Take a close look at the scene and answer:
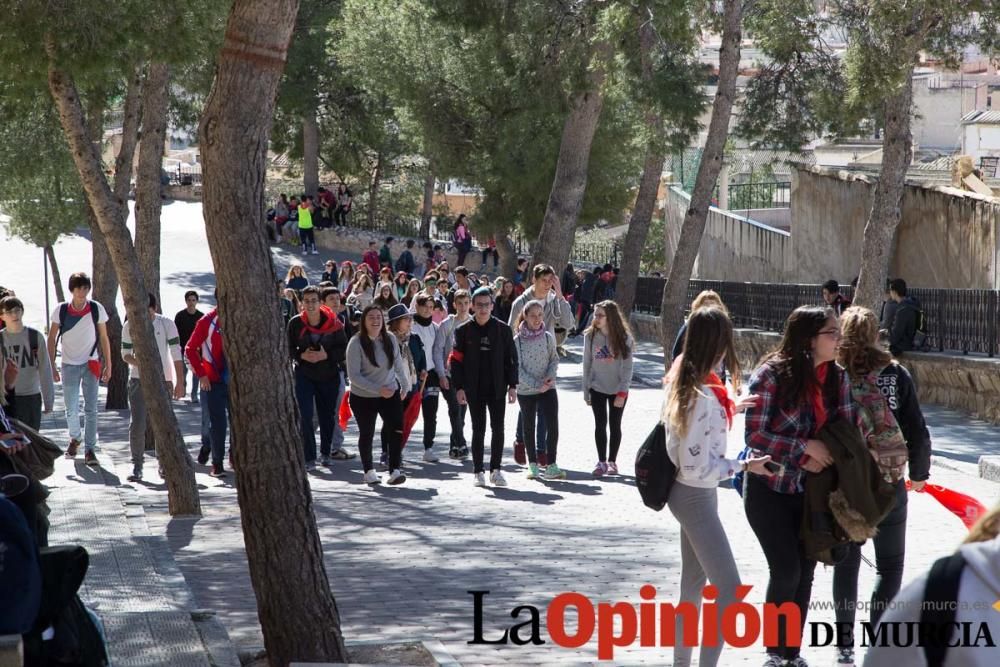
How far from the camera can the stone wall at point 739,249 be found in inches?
1161

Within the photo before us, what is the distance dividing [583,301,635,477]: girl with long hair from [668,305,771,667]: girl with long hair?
6.61m

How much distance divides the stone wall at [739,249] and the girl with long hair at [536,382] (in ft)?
53.7

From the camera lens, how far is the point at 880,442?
6.32 m

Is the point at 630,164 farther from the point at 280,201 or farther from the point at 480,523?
the point at 480,523

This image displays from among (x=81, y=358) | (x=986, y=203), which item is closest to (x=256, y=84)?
(x=81, y=358)

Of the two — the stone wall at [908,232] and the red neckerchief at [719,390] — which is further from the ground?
the stone wall at [908,232]

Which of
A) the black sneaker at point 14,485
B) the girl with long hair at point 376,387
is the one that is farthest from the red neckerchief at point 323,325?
the black sneaker at point 14,485

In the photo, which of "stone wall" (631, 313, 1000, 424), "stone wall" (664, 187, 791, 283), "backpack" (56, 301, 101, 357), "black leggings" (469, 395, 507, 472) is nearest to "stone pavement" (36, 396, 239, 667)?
"backpack" (56, 301, 101, 357)

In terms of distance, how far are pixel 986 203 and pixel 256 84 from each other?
16.0m

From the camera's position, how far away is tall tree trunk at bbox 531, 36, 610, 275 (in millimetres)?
24281

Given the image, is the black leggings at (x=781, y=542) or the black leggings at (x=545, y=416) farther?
the black leggings at (x=545, y=416)

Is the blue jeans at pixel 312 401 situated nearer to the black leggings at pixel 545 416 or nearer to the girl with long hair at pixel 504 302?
the black leggings at pixel 545 416

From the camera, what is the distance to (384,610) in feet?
26.2

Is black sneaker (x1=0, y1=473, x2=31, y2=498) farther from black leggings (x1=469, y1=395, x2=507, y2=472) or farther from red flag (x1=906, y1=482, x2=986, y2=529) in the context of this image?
black leggings (x1=469, y1=395, x2=507, y2=472)
